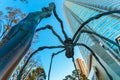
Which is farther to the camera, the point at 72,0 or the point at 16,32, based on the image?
the point at 72,0

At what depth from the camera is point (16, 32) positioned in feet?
4.87

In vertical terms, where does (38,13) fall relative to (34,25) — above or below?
above

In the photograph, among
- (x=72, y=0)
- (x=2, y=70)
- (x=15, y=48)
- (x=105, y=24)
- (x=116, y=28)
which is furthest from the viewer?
(x=72, y=0)

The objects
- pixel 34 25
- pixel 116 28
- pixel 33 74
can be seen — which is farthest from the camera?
pixel 116 28

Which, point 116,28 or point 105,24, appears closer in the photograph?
point 116,28

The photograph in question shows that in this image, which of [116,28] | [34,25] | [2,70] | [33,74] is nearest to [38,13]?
[34,25]

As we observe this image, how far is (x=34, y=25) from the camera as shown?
5.31ft

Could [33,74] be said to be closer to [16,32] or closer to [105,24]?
[16,32]

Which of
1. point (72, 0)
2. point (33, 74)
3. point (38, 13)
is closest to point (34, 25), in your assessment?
point (38, 13)

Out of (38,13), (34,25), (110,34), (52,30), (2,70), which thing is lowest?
(2,70)

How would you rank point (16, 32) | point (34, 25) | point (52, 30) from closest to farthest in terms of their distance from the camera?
point (16, 32) < point (34, 25) < point (52, 30)

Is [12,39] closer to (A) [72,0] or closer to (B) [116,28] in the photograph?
(B) [116,28]

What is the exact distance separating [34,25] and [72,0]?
96.0 m

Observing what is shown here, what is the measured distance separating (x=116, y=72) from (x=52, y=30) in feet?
6.18
